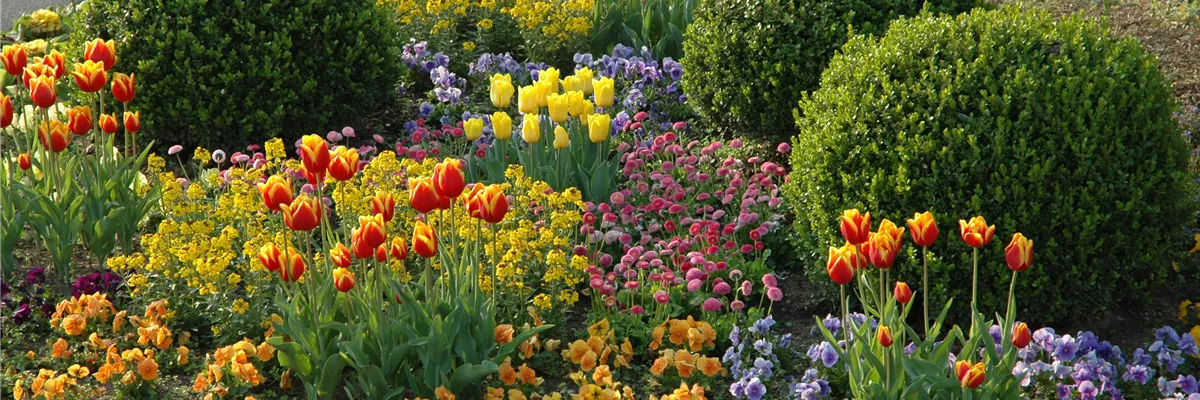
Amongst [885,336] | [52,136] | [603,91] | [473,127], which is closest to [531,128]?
[473,127]

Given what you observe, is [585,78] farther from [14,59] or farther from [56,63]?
[14,59]

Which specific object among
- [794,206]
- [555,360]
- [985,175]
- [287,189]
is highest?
[287,189]

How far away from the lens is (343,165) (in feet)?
11.1

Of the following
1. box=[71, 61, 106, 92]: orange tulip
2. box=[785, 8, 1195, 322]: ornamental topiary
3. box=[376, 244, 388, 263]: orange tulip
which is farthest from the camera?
box=[71, 61, 106, 92]: orange tulip

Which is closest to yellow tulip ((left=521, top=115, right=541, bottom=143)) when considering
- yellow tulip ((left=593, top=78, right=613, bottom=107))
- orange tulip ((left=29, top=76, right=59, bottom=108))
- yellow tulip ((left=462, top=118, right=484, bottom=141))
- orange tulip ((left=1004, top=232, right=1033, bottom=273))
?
yellow tulip ((left=462, top=118, right=484, bottom=141))

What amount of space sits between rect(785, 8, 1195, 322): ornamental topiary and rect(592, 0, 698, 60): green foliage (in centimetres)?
313

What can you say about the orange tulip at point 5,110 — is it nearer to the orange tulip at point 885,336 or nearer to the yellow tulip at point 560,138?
the yellow tulip at point 560,138

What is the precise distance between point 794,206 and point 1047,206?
3.25 ft

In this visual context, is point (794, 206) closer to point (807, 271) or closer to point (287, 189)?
point (807, 271)

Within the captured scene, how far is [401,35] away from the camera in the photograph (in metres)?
7.34

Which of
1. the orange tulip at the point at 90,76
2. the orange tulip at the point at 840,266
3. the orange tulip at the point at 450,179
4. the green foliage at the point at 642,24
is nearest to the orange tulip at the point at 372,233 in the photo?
the orange tulip at the point at 450,179

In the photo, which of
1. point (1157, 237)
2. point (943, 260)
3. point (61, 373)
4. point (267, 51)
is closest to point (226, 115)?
point (267, 51)

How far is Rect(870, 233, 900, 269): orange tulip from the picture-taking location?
3.28m

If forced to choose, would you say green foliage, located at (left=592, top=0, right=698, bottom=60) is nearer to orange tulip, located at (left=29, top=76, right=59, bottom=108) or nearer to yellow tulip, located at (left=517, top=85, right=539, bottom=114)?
yellow tulip, located at (left=517, top=85, right=539, bottom=114)
